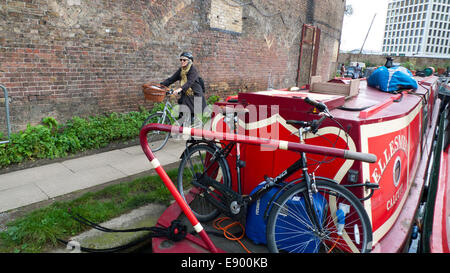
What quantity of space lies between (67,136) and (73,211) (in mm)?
2792

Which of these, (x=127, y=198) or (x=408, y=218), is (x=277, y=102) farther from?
(x=127, y=198)

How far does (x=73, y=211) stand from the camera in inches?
132

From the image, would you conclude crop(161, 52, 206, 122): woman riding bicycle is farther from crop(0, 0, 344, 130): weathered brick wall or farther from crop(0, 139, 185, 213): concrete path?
crop(0, 0, 344, 130): weathered brick wall

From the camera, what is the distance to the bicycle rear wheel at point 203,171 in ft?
9.84

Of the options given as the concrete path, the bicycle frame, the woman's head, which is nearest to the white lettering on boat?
the bicycle frame

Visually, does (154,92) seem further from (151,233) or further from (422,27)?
(422,27)

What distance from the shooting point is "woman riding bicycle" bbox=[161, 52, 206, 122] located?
18.6ft

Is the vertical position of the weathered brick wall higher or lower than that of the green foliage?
higher

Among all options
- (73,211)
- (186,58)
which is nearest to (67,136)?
(186,58)

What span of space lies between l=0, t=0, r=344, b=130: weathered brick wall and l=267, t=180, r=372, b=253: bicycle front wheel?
502 cm

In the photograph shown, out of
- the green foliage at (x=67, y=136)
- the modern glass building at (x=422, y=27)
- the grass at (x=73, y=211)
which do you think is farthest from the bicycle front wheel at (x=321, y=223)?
the modern glass building at (x=422, y=27)

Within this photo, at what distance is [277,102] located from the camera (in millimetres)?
2664
